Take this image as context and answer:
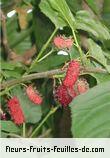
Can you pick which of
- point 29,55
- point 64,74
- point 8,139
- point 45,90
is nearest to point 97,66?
point 64,74

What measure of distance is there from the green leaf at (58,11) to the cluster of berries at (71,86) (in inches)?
3.4

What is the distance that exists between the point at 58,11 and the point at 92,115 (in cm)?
26

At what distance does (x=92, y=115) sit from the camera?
1.60 feet

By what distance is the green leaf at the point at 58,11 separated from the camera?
65 centimetres

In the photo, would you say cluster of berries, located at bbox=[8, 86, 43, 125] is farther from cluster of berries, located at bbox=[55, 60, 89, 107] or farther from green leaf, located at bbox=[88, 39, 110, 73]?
green leaf, located at bbox=[88, 39, 110, 73]

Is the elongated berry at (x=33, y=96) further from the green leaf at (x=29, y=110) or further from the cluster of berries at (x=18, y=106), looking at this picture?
the green leaf at (x=29, y=110)

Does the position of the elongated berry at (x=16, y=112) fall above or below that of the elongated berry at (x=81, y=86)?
below

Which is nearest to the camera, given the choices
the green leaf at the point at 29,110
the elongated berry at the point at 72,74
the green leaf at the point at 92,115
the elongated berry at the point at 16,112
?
the green leaf at the point at 92,115

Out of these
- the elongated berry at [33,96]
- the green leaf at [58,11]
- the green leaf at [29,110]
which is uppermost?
the green leaf at [58,11]

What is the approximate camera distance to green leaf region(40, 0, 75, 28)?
65 cm

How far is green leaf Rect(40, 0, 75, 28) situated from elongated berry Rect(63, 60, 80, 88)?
85 mm

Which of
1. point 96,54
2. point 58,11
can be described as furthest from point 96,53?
point 58,11

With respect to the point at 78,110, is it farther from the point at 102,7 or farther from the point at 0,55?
the point at 0,55

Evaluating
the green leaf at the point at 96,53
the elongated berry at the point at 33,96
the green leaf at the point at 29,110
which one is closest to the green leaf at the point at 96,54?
the green leaf at the point at 96,53
